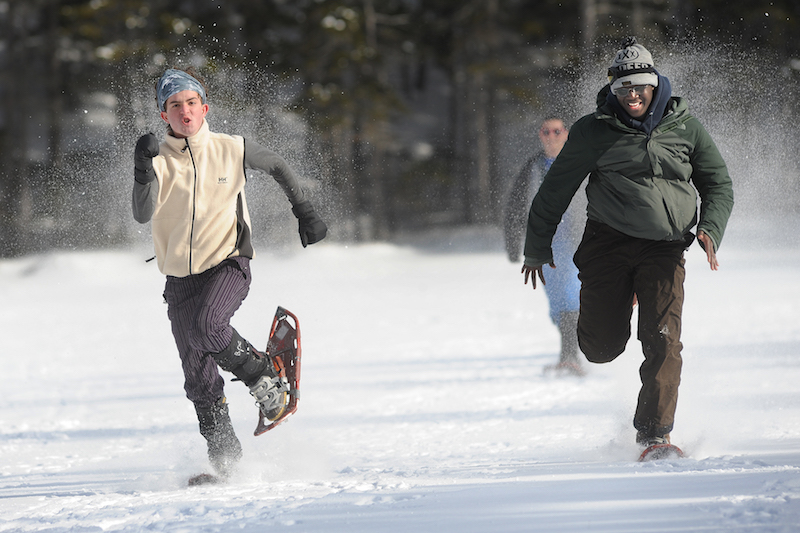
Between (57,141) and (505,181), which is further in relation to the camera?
(505,181)

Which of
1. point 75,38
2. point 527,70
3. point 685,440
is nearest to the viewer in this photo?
point 685,440

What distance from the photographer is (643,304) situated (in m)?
3.56

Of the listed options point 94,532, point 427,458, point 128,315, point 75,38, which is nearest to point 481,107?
point 75,38

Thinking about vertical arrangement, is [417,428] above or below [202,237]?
below

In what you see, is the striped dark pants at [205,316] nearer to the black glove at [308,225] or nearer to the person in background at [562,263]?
the black glove at [308,225]

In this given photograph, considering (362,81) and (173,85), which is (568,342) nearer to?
(173,85)

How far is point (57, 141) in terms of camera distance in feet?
72.7

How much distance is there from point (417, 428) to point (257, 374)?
121 cm

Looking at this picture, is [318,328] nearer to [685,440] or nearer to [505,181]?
[685,440]

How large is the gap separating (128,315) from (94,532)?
8570 mm

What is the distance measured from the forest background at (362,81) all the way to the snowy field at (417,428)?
7.79 metres

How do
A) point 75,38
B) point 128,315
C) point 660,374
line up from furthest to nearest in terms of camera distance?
1. point 75,38
2. point 128,315
3. point 660,374

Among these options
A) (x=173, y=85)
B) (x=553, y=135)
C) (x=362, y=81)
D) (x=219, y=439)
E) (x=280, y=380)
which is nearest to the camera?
(x=173, y=85)

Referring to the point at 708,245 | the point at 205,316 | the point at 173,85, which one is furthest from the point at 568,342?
the point at 173,85
